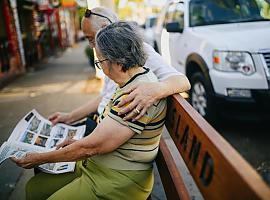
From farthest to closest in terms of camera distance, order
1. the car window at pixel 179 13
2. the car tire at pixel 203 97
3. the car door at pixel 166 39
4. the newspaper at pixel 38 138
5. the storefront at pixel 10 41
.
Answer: the storefront at pixel 10 41 < the car door at pixel 166 39 < the car window at pixel 179 13 < the car tire at pixel 203 97 < the newspaper at pixel 38 138

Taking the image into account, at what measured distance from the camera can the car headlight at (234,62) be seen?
3.78 metres

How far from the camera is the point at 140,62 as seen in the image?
68.4 inches

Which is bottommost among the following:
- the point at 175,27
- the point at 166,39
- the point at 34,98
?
the point at 34,98

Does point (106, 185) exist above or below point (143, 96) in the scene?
below

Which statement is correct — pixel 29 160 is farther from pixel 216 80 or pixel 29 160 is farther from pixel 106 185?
pixel 216 80

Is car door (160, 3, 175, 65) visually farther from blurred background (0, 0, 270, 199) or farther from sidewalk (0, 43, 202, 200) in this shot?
sidewalk (0, 43, 202, 200)

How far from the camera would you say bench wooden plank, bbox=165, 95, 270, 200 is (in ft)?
3.09

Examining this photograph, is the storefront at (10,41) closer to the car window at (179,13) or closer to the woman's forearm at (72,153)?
the car window at (179,13)

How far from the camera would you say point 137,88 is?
1.69 metres

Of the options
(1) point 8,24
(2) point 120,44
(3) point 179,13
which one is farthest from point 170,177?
(1) point 8,24

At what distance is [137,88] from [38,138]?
987 mm

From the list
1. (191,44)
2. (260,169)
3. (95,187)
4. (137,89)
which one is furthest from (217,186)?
(191,44)

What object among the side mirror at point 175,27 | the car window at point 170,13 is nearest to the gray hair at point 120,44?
the side mirror at point 175,27

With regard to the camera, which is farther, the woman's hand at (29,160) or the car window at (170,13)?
the car window at (170,13)
